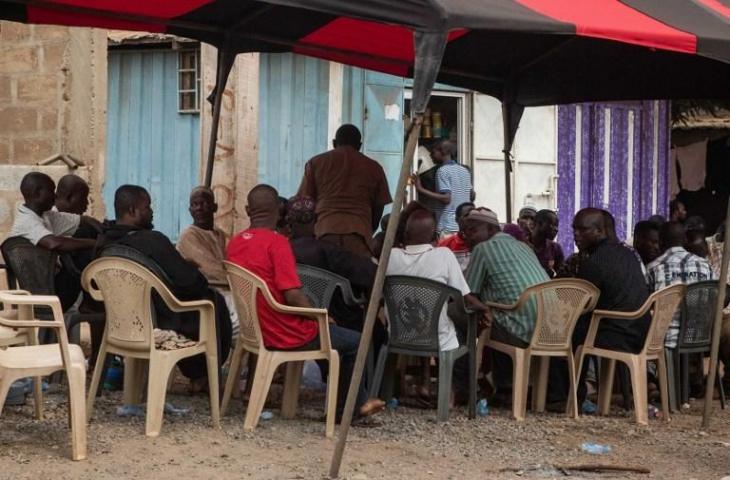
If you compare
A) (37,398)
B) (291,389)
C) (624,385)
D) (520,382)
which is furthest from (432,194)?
(37,398)

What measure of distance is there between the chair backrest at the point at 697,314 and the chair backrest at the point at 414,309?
1814 mm

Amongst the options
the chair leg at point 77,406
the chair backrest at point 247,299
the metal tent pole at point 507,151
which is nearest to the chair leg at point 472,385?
the chair backrest at point 247,299

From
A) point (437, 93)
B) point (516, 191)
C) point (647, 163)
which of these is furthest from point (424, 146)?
point (647, 163)

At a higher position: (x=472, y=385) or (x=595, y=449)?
(x=472, y=385)

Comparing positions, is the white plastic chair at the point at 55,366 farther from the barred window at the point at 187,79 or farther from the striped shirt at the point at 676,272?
the barred window at the point at 187,79

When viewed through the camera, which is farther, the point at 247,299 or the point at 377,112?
the point at 377,112

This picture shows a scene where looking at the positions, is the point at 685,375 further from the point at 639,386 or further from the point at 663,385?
the point at 639,386

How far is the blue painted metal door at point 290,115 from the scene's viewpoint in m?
13.6

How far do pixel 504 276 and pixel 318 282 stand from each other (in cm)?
115

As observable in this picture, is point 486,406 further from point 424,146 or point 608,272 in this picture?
point 424,146

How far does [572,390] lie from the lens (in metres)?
7.70

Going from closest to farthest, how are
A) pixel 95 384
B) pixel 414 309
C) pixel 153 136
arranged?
pixel 95 384 < pixel 414 309 < pixel 153 136

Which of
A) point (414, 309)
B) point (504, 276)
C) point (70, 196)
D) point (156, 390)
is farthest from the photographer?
point (70, 196)

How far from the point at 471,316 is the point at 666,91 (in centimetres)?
348
